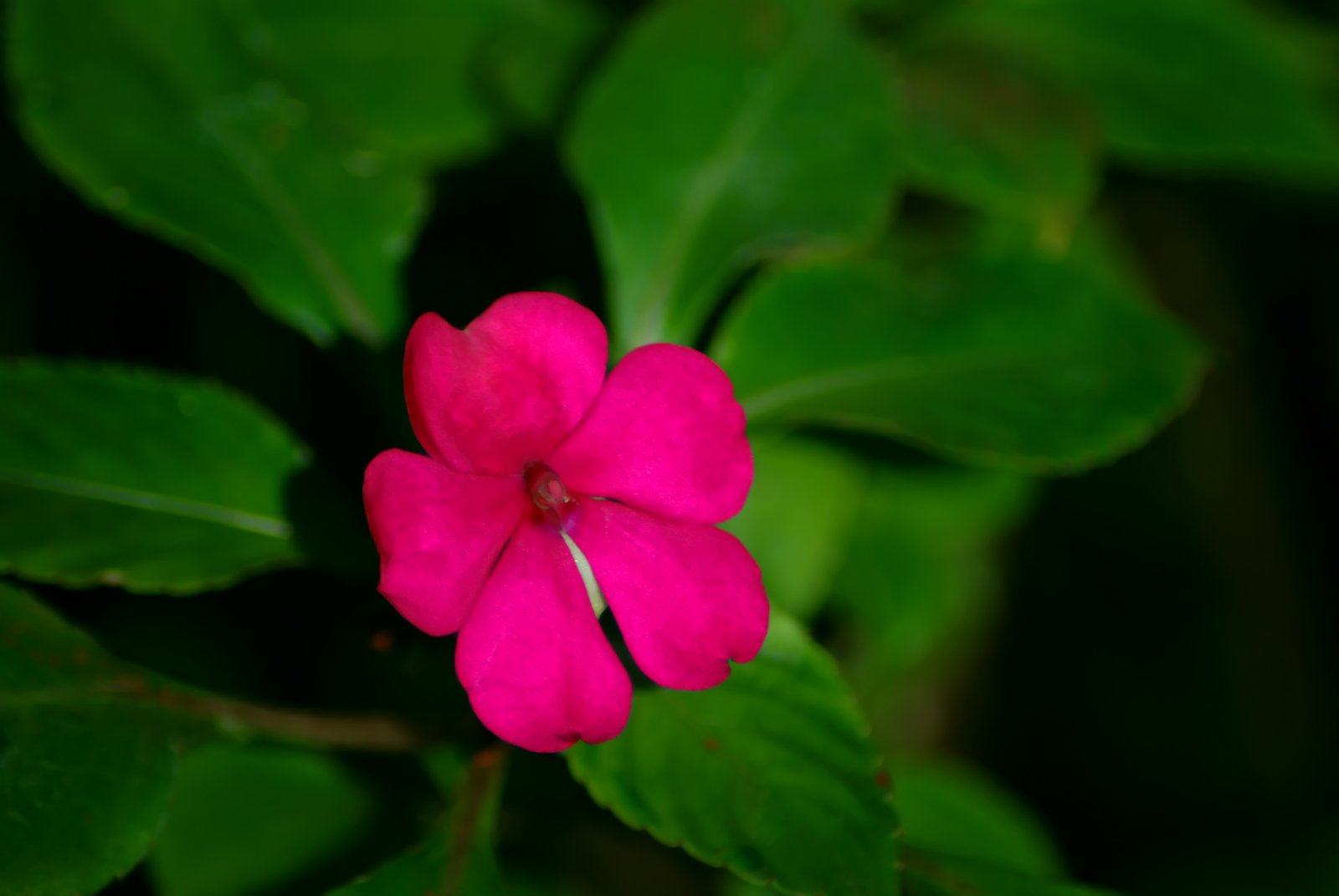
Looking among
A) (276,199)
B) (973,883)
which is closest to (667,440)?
(973,883)

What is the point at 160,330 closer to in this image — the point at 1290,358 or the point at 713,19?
the point at 713,19

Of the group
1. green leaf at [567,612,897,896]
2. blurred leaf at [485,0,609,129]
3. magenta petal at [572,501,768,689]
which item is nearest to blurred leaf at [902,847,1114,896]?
green leaf at [567,612,897,896]

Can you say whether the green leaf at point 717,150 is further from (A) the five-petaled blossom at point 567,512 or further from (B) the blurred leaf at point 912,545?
(B) the blurred leaf at point 912,545

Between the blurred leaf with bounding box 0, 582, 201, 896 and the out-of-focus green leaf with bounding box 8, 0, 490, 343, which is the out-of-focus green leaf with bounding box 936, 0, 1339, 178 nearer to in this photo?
the out-of-focus green leaf with bounding box 8, 0, 490, 343

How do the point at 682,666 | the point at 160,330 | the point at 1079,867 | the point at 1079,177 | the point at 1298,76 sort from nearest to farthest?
the point at 682,666, the point at 1079,177, the point at 160,330, the point at 1298,76, the point at 1079,867

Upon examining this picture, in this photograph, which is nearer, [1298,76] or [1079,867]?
[1298,76]

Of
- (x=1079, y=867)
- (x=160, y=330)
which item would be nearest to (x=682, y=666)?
(x=160, y=330)

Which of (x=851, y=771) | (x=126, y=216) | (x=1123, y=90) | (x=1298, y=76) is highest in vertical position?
(x=1298, y=76)

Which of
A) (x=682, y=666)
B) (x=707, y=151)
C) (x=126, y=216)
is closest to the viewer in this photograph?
(x=682, y=666)

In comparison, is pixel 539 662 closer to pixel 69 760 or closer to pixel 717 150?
pixel 69 760
